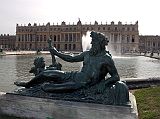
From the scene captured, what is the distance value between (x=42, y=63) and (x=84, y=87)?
4.61ft

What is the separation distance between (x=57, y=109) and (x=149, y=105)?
2560 mm

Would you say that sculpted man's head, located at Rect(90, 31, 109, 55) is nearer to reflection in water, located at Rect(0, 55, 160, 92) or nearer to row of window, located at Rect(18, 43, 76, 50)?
reflection in water, located at Rect(0, 55, 160, 92)

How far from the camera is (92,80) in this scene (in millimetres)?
6988

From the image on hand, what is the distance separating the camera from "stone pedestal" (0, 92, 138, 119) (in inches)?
243

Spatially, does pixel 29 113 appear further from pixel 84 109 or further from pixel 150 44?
pixel 150 44

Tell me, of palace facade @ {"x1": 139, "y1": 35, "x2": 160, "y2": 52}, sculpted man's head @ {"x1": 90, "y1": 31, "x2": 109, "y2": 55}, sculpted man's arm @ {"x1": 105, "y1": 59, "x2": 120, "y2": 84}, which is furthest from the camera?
palace facade @ {"x1": 139, "y1": 35, "x2": 160, "y2": 52}

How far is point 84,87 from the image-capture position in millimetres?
6969

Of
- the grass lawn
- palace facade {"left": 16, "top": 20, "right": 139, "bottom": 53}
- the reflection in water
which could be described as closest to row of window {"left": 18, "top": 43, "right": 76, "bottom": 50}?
palace facade {"left": 16, "top": 20, "right": 139, "bottom": 53}

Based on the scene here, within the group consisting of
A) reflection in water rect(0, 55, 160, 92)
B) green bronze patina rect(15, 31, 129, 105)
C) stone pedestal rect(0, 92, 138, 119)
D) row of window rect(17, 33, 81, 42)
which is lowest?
reflection in water rect(0, 55, 160, 92)

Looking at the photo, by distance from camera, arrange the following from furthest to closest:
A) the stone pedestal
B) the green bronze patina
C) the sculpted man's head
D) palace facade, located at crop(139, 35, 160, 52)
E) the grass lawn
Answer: palace facade, located at crop(139, 35, 160, 52), the grass lawn, the sculpted man's head, the green bronze patina, the stone pedestal

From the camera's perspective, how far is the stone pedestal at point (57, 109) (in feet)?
20.2

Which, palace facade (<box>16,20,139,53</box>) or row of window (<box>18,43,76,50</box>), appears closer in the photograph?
palace facade (<box>16,20,139,53</box>)

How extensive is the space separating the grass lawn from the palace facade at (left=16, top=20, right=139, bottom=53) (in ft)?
374

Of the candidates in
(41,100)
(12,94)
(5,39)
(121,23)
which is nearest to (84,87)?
(41,100)
